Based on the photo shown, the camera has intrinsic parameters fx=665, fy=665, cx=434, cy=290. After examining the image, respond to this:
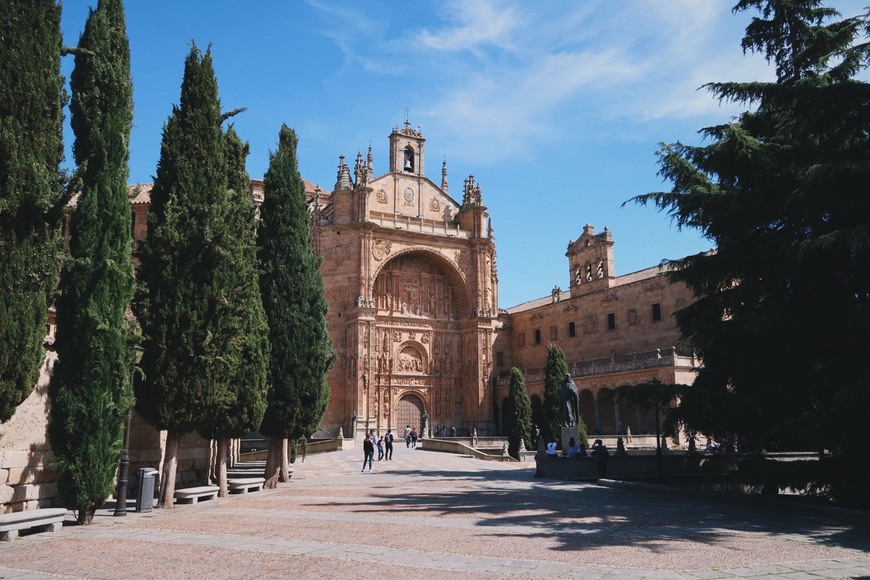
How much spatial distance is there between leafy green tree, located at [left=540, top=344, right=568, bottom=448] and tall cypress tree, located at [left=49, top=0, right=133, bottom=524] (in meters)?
21.3

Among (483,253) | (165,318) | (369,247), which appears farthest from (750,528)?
(483,253)

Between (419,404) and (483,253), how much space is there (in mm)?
11011

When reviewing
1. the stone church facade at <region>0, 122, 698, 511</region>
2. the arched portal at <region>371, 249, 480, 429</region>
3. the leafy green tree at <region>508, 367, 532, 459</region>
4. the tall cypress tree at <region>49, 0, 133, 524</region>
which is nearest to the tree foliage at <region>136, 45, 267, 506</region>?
the tall cypress tree at <region>49, 0, 133, 524</region>

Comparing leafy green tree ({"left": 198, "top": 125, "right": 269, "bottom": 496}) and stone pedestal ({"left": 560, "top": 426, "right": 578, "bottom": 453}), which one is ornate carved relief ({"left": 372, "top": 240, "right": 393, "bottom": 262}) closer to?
stone pedestal ({"left": 560, "top": 426, "right": 578, "bottom": 453})

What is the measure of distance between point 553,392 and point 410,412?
15591 millimetres

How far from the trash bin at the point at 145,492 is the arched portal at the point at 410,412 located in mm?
31209

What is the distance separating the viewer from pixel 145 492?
11805mm

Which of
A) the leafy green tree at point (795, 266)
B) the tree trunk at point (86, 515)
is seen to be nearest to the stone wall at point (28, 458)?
the tree trunk at point (86, 515)

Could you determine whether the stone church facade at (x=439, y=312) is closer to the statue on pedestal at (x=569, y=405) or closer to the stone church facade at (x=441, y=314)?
the stone church facade at (x=441, y=314)

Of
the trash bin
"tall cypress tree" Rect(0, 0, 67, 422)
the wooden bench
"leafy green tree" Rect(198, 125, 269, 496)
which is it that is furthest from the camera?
"leafy green tree" Rect(198, 125, 269, 496)

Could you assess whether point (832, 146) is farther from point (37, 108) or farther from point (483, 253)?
point (483, 253)

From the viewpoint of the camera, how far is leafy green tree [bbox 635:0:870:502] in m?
10.9

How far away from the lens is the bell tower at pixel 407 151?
45281 millimetres

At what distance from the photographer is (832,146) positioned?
40.2 feet
